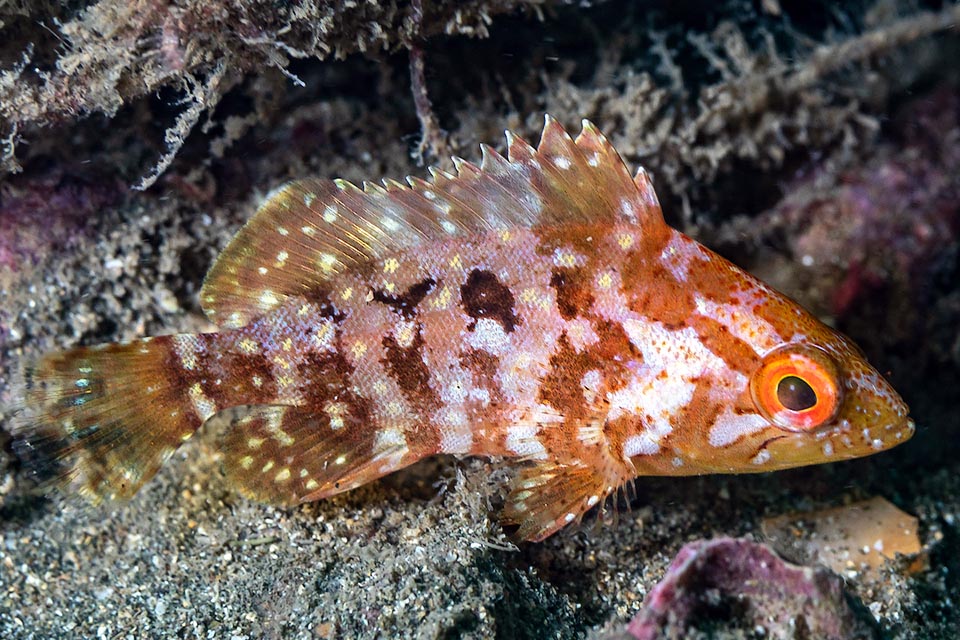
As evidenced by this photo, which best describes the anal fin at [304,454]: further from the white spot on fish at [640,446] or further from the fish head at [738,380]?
the fish head at [738,380]

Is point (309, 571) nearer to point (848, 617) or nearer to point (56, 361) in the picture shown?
point (56, 361)

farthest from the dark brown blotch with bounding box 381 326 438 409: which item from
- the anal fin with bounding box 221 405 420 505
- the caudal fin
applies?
the caudal fin

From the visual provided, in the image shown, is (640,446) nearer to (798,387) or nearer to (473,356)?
(798,387)

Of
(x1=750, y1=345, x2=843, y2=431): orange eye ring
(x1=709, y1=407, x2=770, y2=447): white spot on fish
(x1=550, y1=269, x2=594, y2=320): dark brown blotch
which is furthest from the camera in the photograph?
(x1=550, y1=269, x2=594, y2=320): dark brown blotch

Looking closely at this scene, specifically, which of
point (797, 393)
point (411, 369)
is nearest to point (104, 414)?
point (411, 369)

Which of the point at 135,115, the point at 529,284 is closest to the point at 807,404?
the point at 529,284

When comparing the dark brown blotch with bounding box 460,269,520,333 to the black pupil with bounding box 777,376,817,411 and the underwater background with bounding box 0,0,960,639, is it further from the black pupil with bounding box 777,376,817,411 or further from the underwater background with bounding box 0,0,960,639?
the black pupil with bounding box 777,376,817,411

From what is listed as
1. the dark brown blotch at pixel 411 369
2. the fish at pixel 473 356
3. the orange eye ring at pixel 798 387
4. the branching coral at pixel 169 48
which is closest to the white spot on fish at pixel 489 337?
the fish at pixel 473 356
